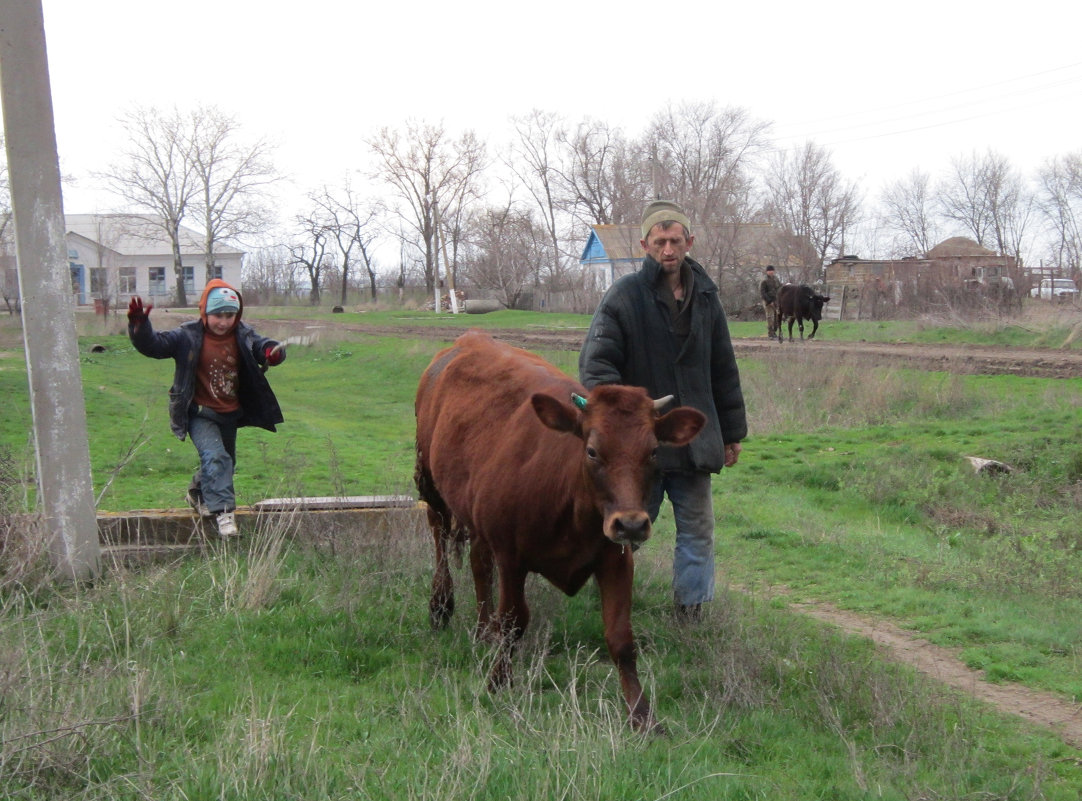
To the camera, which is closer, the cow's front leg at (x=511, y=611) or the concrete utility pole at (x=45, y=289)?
the cow's front leg at (x=511, y=611)

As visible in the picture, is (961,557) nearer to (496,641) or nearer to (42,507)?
(496,641)

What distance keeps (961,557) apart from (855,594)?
2173 mm

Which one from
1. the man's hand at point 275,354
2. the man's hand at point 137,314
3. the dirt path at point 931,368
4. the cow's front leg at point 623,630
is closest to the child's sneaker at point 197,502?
the man's hand at point 275,354

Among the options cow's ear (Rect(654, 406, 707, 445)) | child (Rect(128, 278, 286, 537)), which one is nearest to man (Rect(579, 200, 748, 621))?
cow's ear (Rect(654, 406, 707, 445))

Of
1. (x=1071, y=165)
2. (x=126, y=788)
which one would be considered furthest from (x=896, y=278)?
(x=126, y=788)

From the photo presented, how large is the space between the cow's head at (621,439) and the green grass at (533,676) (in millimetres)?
752

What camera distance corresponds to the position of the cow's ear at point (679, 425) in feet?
16.3

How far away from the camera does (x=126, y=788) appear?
380 centimetres

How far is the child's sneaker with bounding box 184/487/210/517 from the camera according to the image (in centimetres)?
736

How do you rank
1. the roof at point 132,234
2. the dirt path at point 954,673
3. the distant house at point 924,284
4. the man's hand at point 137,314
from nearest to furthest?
the dirt path at point 954,673 < the man's hand at point 137,314 < the distant house at point 924,284 < the roof at point 132,234

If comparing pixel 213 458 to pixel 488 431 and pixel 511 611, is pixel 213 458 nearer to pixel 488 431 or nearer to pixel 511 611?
pixel 488 431

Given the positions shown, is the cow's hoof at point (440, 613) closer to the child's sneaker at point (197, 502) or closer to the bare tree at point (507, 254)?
the child's sneaker at point (197, 502)

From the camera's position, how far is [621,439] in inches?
189

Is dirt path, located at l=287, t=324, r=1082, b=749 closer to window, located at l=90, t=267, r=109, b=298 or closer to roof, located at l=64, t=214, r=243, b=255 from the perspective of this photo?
window, located at l=90, t=267, r=109, b=298
